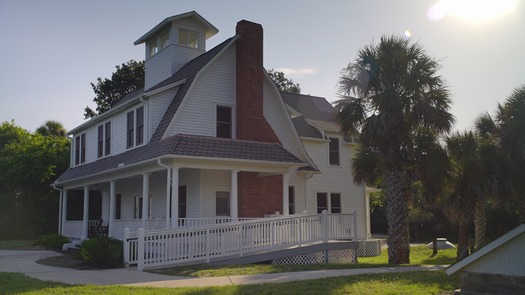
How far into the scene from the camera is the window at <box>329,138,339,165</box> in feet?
95.1

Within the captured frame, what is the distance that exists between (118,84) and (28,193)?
16603mm

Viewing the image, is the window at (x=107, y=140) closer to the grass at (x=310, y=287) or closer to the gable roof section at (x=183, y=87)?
the gable roof section at (x=183, y=87)

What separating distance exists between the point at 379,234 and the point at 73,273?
39.6m

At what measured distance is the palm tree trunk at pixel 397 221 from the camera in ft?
60.3

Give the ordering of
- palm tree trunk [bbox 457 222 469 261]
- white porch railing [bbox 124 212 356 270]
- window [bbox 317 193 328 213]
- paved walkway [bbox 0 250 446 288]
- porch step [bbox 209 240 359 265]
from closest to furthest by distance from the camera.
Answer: paved walkway [bbox 0 250 446 288] < white porch railing [bbox 124 212 356 270] < porch step [bbox 209 240 359 265] < palm tree trunk [bbox 457 222 469 261] < window [bbox 317 193 328 213]

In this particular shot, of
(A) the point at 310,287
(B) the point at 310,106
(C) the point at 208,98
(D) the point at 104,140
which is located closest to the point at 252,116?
(C) the point at 208,98

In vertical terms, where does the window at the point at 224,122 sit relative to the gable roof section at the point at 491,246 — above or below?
above

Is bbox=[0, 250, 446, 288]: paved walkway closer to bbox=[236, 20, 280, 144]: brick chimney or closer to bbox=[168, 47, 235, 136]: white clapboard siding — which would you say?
bbox=[168, 47, 235, 136]: white clapboard siding

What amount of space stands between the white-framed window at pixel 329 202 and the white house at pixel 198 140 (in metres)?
2.71

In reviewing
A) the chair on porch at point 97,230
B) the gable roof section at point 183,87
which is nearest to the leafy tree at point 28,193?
the chair on porch at point 97,230

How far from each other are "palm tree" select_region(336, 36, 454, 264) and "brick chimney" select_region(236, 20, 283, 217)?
10.5 ft

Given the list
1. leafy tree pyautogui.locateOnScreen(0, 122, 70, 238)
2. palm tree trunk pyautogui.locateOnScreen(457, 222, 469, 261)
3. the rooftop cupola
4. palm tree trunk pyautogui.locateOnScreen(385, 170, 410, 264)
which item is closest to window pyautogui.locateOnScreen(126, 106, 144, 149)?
the rooftop cupola

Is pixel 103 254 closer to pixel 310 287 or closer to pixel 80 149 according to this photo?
pixel 310 287

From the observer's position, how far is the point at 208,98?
66.6 feet
